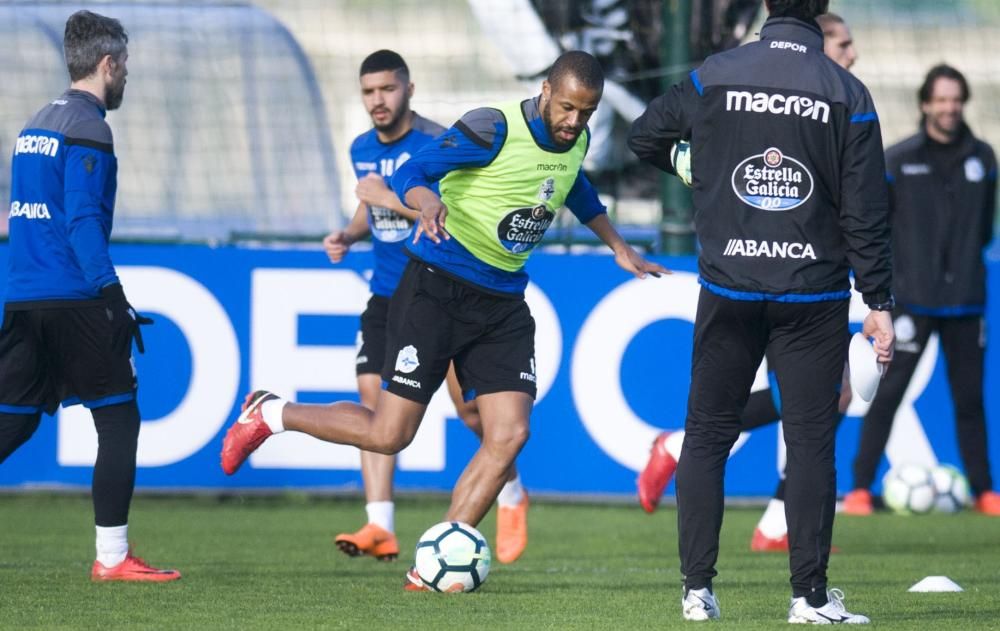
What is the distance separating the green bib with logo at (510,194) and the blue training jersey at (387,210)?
4.01 feet

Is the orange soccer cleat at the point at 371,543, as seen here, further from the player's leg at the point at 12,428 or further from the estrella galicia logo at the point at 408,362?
the player's leg at the point at 12,428

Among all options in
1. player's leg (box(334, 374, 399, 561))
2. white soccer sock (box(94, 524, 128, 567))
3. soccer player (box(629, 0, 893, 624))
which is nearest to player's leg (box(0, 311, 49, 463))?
white soccer sock (box(94, 524, 128, 567))

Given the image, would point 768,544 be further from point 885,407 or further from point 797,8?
point 797,8

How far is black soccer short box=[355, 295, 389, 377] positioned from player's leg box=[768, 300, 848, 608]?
2.96 meters

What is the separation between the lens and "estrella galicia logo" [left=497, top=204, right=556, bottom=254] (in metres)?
6.86

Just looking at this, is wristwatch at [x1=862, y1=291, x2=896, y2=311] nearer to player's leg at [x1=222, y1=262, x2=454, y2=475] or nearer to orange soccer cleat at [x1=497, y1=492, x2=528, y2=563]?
player's leg at [x1=222, y1=262, x2=454, y2=475]

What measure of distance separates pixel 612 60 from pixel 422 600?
585 centimetres

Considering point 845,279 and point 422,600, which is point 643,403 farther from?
point 845,279

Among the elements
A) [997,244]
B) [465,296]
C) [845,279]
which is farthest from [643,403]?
[845,279]

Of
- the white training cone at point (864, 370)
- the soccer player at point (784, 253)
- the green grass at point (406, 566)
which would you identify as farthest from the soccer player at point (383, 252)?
the soccer player at point (784, 253)

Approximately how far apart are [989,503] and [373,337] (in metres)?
4.28

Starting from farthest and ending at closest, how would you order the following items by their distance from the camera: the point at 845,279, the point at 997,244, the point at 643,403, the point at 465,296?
the point at 997,244, the point at 643,403, the point at 465,296, the point at 845,279

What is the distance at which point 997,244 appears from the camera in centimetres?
1120

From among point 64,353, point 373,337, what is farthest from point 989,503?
point 64,353
